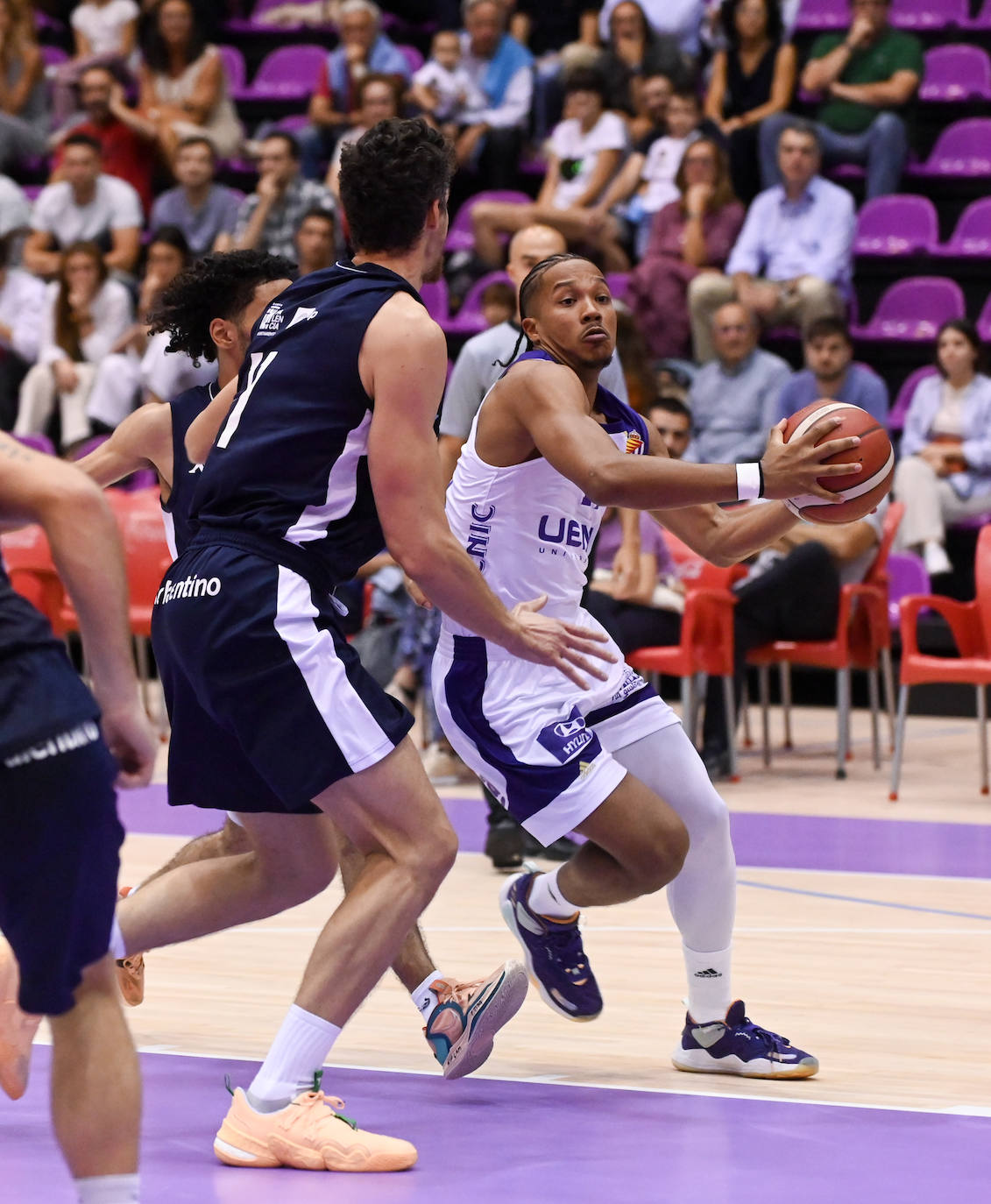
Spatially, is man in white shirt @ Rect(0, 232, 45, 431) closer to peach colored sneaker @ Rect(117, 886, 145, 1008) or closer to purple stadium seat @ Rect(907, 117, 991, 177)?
purple stadium seat @ Rect(907, 117, 991, 177)

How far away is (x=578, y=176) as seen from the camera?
1200 cm

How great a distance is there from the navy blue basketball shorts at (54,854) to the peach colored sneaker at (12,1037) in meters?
1.01

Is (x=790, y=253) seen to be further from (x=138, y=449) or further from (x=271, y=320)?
(x=271, y=320)

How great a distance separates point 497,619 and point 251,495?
0.49 metres

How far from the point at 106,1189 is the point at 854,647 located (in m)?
6.64

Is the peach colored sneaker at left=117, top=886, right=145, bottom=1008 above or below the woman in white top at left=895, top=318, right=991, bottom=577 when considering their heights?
below

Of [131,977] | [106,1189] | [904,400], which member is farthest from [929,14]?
[106,1189]

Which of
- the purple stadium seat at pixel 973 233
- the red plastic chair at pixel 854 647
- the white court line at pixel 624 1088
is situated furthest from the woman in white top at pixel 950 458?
the white court line at pixel 624 1088

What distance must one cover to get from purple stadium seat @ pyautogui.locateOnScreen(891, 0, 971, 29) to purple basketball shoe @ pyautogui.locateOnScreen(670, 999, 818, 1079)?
9.42m

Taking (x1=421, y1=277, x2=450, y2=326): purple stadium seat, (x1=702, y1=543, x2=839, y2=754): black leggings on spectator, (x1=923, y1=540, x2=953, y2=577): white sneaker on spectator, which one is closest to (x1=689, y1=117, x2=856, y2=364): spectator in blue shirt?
(x1=421, y1=277, x2=450, y2=326): purple stadium seat

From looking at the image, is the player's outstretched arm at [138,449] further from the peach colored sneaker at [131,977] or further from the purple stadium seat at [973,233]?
the purple stadium seat at [973,233]

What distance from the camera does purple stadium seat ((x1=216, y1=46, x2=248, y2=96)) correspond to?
46.5ft

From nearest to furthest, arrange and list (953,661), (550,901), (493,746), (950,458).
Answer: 1. (493,746)
2. (550,901)
3. (953,661)
4. (950,458)

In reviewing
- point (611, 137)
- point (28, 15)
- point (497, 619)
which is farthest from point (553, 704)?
point (28, 15)
